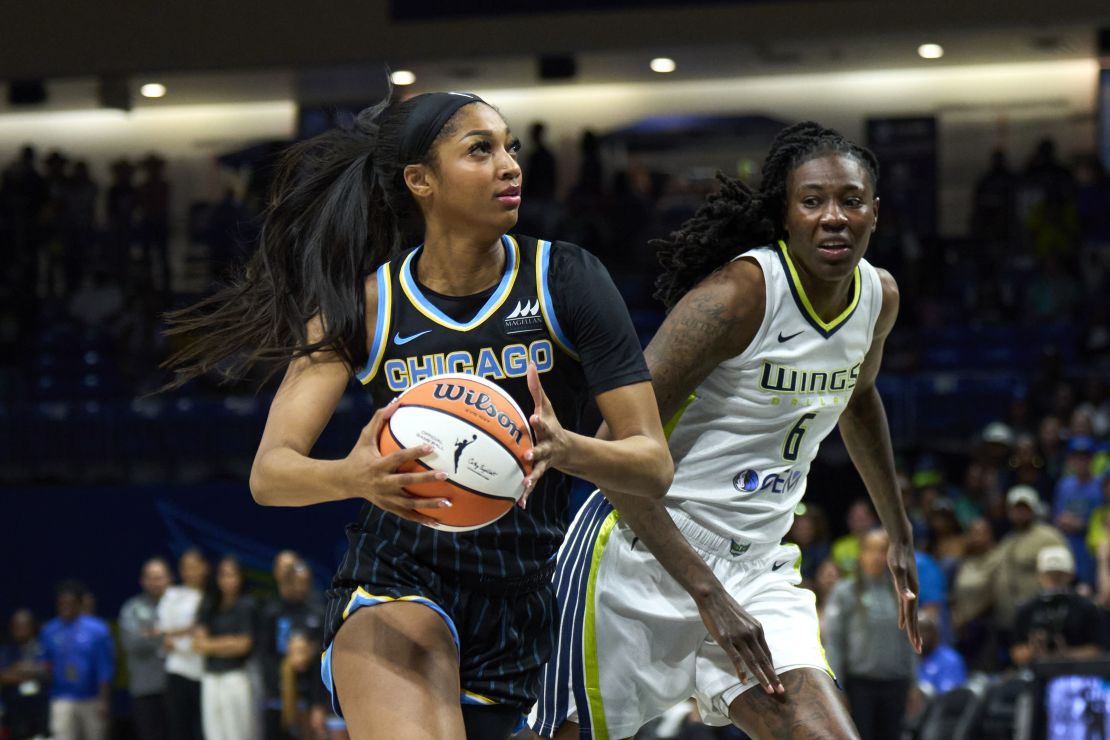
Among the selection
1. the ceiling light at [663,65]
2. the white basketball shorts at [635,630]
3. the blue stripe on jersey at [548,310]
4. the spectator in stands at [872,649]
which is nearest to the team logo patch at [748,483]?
the white basketball shorts at [635,630]

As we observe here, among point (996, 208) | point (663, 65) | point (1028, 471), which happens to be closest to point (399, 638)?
point (1028, 471)

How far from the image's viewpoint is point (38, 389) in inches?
597

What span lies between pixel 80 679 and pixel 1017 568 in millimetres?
6418

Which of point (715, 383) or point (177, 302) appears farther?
point (177, 302)

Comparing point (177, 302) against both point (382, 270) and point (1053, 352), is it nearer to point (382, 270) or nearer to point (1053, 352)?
point (1053, 352)

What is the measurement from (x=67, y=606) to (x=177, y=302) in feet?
16.3

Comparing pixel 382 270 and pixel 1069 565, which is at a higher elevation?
pixel 382 270

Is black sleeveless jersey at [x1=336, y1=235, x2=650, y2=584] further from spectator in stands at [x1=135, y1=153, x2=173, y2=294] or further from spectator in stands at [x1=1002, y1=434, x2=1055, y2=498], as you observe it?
spectator in stands at [x1=135, y1=153, x2=173, y2=294]

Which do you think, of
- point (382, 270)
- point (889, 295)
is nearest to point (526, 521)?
point (382, 270)

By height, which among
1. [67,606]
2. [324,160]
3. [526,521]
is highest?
[324,160]

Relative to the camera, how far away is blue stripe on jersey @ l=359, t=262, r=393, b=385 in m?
3.34

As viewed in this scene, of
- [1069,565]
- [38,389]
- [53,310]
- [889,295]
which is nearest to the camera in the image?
[889,295]

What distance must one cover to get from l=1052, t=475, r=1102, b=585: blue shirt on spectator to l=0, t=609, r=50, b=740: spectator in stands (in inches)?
277

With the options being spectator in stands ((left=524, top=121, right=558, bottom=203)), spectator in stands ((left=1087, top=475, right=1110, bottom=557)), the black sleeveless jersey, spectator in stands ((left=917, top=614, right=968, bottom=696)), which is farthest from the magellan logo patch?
spectator in stands ((left=524, top=121, right=558, bottom=203))
